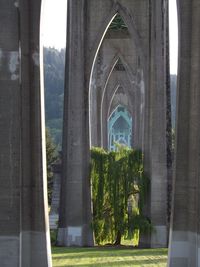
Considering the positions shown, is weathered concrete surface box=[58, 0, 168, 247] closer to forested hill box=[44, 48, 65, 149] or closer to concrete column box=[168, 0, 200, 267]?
concrete column box=[168, 0, 200, 267]

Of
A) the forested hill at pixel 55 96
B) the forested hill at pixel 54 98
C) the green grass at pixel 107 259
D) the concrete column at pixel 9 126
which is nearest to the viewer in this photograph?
the concrete column at pixel 9 126

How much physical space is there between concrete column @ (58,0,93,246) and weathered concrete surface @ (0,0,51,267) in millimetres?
13707

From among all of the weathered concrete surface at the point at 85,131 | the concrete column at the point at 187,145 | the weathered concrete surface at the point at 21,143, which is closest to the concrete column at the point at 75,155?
the weathered concrete surface at the point at 85,131

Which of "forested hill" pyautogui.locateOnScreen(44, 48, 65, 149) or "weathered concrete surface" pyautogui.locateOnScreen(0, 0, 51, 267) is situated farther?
"forested hill" pyautogui.locateOnScreen(44, 48, 65, 149)

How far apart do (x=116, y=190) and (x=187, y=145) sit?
14960 mm

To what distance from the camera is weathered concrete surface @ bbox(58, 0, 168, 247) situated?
31.1 m

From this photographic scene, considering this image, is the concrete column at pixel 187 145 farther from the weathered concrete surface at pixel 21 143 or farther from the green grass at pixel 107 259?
the green grass at pixel 107 259

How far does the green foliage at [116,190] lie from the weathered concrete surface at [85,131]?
0.46 metres

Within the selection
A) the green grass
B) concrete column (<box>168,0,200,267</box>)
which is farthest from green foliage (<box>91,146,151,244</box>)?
concrete column (<box>168,0,200,267</box>)

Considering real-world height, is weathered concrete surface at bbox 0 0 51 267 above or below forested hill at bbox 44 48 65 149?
below

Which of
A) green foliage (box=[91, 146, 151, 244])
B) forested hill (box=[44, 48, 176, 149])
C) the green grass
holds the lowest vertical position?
the green grass

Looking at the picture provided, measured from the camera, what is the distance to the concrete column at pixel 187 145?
664 inches

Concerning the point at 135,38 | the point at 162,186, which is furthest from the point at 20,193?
the point at 135,38

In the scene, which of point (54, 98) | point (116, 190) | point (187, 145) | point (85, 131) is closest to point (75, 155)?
point (85, 131)
